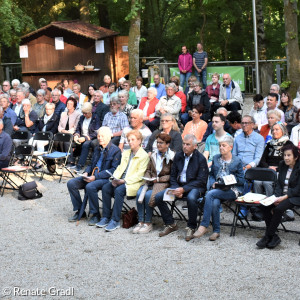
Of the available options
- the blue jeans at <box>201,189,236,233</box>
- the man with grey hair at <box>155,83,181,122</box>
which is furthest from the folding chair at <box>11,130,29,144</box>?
the blue jeans at <box>201,189,236,233</box>

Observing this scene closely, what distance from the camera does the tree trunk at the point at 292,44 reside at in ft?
53.8

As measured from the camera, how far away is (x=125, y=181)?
29.2 feet

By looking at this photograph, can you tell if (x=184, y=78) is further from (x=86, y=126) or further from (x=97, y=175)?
(x=97, y=175)

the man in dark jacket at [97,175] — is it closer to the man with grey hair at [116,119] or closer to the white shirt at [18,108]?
the man with grey hair at [116,119]

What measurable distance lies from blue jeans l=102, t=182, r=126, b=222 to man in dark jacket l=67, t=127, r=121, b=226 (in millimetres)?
182

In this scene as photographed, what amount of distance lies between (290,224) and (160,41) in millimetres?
21304

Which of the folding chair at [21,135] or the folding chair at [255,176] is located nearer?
the folding chair at [255,176]

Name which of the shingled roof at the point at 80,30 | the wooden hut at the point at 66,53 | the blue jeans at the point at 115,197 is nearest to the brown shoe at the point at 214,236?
the blue jeans at the point at 115,197

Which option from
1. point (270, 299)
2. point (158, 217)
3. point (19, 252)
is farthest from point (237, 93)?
point (270, 299)

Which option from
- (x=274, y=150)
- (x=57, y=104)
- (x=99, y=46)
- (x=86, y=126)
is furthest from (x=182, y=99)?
(x=99, y=46)

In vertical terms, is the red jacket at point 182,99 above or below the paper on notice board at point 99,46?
below

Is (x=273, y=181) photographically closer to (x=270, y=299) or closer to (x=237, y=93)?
(x=270, y=299)

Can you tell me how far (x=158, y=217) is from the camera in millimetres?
9328

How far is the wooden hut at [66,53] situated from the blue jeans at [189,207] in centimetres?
1333
